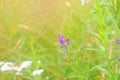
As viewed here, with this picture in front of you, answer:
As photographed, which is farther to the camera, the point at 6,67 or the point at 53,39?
the point at 53,39

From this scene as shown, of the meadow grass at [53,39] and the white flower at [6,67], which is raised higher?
Answer: the meadow grass at [53,39]

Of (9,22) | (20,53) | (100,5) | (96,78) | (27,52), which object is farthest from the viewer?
(9,22)

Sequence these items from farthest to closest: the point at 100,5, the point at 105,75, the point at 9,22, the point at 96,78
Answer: the point at 9,22 → the point at 96,78 → the point at 105,75 → the point at 100,5

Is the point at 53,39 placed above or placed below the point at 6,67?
above

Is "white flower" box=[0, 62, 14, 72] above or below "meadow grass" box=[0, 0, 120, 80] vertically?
below

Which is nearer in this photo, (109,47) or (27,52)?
(109,47)

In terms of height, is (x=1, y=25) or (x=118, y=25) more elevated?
(x=1, y=25)

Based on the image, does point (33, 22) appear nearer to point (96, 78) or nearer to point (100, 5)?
point (96, 78)

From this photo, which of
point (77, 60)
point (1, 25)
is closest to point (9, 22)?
point (1, 25)
